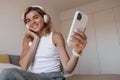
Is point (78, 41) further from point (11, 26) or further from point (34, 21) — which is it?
point (11, 26)

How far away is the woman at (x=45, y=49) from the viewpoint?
2.69 ft

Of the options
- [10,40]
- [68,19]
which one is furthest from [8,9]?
[68,19]

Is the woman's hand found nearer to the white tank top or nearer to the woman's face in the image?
the white tank top

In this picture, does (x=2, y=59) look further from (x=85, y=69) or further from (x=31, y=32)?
(x=85, y=69)

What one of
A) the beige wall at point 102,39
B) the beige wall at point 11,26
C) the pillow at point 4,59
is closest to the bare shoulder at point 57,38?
the pillow at point 4,59

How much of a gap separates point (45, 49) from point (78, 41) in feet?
0.85

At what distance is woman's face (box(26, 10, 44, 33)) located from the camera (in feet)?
3.67

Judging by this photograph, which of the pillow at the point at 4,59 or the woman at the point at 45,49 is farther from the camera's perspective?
the pillow at the point at 4,59

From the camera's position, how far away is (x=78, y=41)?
2.64 ft

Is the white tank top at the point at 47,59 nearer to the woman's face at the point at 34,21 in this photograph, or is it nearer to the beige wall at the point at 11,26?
the woman's face at the point at 34,21

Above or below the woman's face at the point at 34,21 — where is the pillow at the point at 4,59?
below

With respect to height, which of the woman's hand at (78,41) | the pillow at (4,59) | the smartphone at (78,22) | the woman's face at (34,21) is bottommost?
the pillow at (4,59)

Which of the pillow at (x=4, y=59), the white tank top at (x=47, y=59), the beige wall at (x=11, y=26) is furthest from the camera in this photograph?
the beige wall at (x=11, y=26)

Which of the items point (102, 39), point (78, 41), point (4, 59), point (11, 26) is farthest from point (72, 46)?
point (102, 39)
